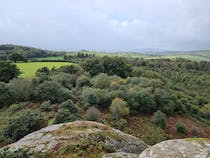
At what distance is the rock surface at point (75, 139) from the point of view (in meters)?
8.51

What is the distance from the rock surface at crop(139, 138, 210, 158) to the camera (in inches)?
241

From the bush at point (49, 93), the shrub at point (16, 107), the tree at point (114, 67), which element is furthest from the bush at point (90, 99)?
the tree at point (114, 67)

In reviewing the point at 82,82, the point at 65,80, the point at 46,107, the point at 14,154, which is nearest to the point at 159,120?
the point at 46,107

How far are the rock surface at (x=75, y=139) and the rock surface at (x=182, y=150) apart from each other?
7.44 feet

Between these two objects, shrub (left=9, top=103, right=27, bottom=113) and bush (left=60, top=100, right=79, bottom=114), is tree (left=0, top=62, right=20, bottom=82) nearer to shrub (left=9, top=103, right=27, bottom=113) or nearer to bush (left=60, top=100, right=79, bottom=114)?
shrub (left=9, top=103, right=27, bottom=113)

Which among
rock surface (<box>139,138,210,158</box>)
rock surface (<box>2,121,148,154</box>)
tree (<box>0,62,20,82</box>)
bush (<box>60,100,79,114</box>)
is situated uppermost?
rock surface (<box>139,138,210,158</box>)

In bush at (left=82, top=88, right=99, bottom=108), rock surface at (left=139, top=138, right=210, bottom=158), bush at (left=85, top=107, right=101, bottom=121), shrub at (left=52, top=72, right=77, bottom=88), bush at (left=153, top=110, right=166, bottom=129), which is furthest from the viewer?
shrub at (left=52, top=72, right=77, bottom=88)

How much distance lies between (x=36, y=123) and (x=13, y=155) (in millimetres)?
15888

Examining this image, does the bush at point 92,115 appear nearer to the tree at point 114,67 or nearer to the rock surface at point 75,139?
the rock surface at point 75,139

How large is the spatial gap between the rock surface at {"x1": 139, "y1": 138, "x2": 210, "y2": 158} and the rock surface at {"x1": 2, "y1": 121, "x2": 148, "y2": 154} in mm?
2269

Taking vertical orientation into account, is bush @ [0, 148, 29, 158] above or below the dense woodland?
above

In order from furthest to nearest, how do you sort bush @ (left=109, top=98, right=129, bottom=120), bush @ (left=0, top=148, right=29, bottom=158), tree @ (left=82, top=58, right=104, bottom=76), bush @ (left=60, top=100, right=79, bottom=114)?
tree @ (left=82, top=58, right=104, bottom=76)
bush @ (left=109, top=98, right=129, bottom=120)
bush @ (left=60, top=100, right=79, bottom=114)
bush @ (left=0, top=148, right=29, bottom=158)

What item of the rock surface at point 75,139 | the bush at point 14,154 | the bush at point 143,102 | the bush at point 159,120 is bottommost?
the bush at point 159,120

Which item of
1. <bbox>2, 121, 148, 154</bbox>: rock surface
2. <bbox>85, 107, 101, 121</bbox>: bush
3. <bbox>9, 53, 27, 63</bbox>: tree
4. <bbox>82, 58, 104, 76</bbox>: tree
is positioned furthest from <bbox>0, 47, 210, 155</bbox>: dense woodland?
<bbox>9, 53, 27, 63</bbox>: tree
